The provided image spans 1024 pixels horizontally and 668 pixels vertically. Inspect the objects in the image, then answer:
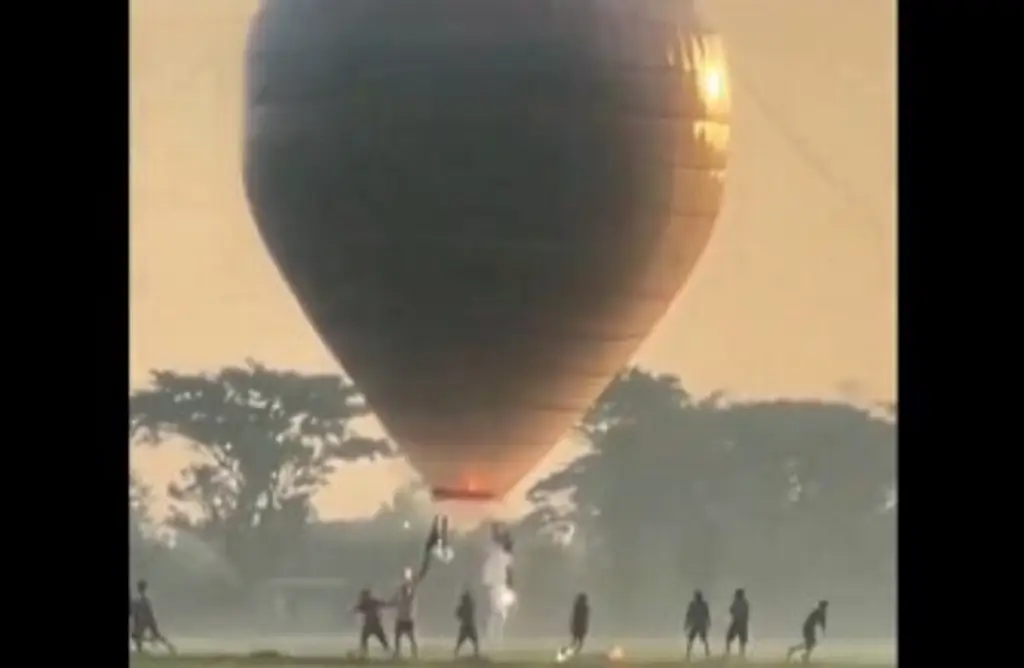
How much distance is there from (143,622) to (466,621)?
0.41 m

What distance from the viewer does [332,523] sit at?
266cm

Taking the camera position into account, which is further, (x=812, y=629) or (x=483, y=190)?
(x=812, y=629)

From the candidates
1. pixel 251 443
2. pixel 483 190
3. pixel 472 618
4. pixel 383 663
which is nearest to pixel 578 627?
pixel 472 618

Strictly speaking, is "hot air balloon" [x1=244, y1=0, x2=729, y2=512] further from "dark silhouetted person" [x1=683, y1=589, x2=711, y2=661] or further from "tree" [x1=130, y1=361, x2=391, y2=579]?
"dark silhouetted person" [x1=683, y1=589, x2=711, y2=661]

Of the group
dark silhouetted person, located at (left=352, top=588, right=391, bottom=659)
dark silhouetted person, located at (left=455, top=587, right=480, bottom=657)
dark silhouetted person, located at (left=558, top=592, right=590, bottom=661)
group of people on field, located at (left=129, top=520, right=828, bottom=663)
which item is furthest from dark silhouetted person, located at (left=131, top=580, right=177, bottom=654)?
dark silhouetted person, located at (left=558, top=592, right=590, bottom=661)

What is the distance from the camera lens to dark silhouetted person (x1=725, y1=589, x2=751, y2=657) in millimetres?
2641

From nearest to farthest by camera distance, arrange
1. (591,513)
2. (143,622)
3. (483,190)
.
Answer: (483,190)
(143,622)
(591,513)

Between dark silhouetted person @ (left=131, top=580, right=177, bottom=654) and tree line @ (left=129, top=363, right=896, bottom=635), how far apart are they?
0.03 m

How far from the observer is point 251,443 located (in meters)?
2.72

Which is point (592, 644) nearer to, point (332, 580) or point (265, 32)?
point (332, 580)

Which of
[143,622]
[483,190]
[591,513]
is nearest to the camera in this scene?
[483,190]

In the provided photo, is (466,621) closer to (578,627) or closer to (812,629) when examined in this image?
(578,627)

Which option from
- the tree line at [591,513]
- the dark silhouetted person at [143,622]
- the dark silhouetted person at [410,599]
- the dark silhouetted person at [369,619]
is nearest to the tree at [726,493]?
the tree line at [591,513]
